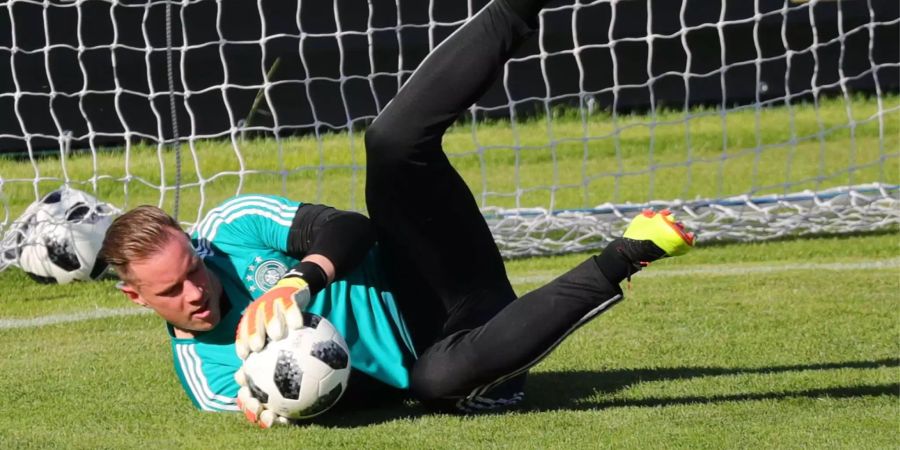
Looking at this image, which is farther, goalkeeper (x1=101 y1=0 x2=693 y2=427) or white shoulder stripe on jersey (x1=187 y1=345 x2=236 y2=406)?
white shoulder stripe on jersey (x1=187 y1=345 x2=236 y2=406)

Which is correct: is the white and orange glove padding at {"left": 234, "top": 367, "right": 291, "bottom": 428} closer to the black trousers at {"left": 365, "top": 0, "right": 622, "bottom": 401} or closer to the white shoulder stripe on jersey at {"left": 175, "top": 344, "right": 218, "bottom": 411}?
the white shoulder stripe on jersey at {"left": 175, "top": 344, "right": 218, "bottom": 411}

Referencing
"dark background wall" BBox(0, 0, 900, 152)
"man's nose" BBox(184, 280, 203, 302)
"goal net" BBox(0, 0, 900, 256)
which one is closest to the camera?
"man's nose" BBox(184, 280, 203, 302)

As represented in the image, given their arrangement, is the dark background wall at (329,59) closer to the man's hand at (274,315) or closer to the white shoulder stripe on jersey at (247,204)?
the white shoulder stripe on jersey at (247,204)

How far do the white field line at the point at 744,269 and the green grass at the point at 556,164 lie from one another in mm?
1314

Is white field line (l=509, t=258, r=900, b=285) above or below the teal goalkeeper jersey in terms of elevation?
below

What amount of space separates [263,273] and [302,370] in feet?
1.68

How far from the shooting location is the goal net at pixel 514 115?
8539 mm

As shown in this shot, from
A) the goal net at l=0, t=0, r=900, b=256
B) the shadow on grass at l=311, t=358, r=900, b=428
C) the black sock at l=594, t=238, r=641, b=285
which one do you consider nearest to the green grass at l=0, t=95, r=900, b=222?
the goal net at l=0, t=0, r=900, b=256

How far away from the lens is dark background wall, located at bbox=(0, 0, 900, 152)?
10.1m

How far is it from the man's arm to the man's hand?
0.17 feet

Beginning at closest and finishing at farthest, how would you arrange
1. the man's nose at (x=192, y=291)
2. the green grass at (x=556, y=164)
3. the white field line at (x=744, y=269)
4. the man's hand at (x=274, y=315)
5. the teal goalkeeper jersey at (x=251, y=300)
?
the man's hand at (x=274, y=315) → the man's nose at (x=192, y=291) → the teal goalkeeper jersey at (x=251, y=300) → the white field line at (x=744, y=269) → the green grass at (x=556, y=164)

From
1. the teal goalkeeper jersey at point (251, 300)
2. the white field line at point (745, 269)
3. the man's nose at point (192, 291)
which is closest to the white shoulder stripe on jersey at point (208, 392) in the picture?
the teal goalkeeper jersey at point (251, 300)

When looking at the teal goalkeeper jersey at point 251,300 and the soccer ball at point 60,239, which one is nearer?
the teal goalkeeper jersey at point 251,300

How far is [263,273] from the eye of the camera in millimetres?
4195
